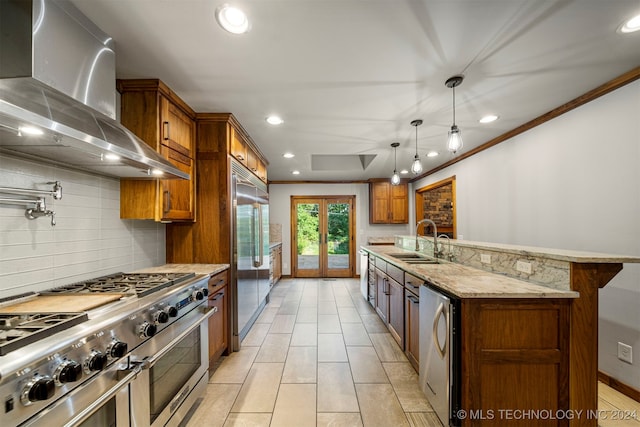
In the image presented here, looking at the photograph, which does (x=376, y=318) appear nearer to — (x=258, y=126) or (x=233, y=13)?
(x=258, y=126)

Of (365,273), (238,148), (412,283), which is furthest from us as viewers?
(365,273)

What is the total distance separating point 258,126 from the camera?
2.83 meters

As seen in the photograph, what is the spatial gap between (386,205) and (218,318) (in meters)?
4.66

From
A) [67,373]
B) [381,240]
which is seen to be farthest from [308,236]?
[67,373]

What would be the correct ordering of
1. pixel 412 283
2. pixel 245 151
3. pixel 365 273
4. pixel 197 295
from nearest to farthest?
pixel 197 295 < pixel 412 283 < pixel 245 151 < pixel 365 273

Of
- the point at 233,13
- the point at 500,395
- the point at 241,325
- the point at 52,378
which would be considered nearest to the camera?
the point at 52,378

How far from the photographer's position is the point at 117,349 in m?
1.08

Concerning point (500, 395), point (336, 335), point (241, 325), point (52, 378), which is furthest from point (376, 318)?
point (52, 378)

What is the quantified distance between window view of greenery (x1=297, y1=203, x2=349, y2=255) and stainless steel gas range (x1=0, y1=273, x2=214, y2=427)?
435 cm

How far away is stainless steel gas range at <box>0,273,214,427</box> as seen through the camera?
78cm

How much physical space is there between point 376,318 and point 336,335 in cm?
77

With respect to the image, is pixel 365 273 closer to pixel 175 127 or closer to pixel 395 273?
pixel 395 273

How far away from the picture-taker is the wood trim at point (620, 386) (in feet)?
5.98

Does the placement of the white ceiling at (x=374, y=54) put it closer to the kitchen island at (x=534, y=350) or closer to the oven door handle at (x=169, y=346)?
the kitchen island at (x=534, y=350)
